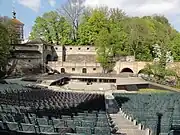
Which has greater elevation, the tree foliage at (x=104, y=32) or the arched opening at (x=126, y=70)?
the tree foliage at (x=104, y=32)

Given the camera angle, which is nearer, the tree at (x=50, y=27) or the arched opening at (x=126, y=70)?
the arched opening at (x=126, y=70)

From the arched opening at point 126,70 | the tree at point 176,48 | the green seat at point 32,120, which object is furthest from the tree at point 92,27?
the green seat at point 32,120

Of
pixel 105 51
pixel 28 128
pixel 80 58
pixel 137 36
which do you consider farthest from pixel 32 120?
pixel 80 58

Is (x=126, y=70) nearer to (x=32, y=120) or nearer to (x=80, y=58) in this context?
(x=80, y=58)

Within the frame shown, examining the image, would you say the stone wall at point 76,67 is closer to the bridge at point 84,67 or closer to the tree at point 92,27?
the bridge at point 84,67

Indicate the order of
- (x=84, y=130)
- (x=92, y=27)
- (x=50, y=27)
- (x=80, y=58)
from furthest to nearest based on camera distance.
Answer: (x=50, y=27) < (x=92, y=27) < (x=80, y=58) < (x=84, y=130)

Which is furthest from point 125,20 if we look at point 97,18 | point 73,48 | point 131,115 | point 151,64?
point 131,115

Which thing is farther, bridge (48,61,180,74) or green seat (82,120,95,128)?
bridge (48,61,180,74)

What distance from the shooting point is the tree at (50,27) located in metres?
70.4

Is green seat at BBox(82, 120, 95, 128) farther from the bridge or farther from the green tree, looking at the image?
the bridge

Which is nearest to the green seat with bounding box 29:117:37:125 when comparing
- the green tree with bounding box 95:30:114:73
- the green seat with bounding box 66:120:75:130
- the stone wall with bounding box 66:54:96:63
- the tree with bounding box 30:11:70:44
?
the green seat with bounding box 66:120:75:130

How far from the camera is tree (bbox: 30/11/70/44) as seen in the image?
231 ft

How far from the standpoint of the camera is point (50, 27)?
233ft

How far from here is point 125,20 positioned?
77.2 metres
